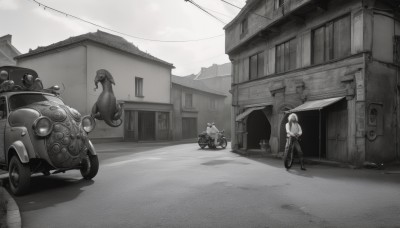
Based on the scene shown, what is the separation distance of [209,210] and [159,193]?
163cm

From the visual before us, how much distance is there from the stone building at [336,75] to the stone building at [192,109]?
1636 cm

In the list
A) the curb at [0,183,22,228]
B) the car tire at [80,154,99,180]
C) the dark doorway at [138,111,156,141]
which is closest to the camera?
the curb at [0,183,22,228]

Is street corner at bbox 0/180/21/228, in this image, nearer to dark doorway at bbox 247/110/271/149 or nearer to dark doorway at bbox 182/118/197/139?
dark doorway at bbox 247/110/271/149

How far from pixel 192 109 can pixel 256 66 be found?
684 inches

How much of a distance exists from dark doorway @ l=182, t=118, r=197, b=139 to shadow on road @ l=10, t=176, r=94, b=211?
24978 millimetres

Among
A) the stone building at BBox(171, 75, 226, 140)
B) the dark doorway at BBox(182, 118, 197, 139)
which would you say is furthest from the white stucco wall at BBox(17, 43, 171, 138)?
the dark doorway at BBox(182, 118, 197, 139)

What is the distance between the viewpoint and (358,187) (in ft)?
23.3

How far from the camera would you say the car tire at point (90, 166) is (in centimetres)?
782

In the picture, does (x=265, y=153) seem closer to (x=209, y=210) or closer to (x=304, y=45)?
(x=304, y=45)

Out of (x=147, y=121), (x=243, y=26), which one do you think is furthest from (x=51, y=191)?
(x=147, y=121)

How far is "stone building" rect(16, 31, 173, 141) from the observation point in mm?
22672

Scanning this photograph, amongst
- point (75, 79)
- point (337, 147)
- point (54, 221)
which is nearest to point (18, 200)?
point (54, 221)

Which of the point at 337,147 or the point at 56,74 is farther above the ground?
the point at 56,74

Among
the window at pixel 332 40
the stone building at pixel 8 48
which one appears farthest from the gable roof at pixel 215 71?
the window at pixel 332 40
